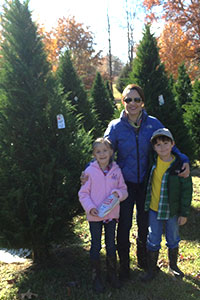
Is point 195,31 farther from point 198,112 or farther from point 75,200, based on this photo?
point 75,200

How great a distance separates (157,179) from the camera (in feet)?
10.5

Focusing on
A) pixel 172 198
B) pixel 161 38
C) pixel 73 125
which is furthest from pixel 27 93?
pixel 161 38

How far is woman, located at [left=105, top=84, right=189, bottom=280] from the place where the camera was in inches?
126

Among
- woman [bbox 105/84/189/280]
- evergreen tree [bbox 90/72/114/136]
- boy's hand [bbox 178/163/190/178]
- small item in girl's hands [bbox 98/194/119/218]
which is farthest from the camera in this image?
evergreen tree [bbox 90/72/114/136]

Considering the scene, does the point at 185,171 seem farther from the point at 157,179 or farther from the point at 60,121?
the point at 60,121

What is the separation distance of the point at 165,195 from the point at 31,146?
1721 mm

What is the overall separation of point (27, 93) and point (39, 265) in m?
2.35

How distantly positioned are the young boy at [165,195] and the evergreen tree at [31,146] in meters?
0.95

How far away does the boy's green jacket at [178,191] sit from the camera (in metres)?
3.04

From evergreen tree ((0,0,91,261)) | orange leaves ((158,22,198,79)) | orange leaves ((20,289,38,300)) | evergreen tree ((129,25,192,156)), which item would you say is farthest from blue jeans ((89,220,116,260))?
orange leaves ((158,22,198,79))

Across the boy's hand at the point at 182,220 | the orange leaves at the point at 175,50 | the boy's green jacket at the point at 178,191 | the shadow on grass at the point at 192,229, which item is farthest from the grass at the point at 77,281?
the orange leaves at the point at 175,50

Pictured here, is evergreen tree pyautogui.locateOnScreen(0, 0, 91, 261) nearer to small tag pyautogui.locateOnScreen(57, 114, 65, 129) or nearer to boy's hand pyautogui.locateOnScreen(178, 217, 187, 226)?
small tag pyautogui.locateOnScreen(57, 114, 65, 129)

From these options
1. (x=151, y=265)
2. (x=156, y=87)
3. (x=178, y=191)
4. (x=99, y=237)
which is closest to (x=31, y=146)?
(x=99, y=237)

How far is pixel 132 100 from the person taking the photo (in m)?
3.18
